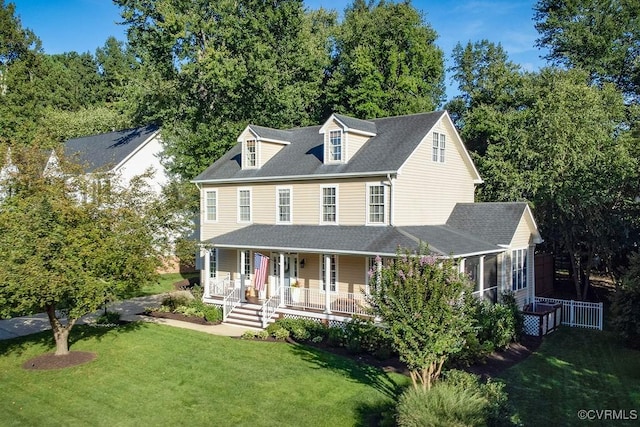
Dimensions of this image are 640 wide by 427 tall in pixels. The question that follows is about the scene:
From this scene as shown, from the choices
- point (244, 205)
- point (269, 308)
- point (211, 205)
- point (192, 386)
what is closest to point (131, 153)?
point (211, 205)

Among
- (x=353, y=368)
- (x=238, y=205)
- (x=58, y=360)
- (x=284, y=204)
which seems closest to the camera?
(x=353, y=368)

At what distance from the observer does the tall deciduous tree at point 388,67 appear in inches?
1486

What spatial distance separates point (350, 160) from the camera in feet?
75.3

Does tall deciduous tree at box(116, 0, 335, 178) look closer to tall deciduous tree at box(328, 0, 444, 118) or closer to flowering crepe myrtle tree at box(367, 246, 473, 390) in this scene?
tall deciduous tree at box(328, 0, 444, 118)

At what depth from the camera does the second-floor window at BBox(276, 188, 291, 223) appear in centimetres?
2442

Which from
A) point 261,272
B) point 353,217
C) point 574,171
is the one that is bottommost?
point 261,272

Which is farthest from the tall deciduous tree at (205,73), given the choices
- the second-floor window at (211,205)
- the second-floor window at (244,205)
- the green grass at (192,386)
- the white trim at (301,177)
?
the green grass at (192,386)

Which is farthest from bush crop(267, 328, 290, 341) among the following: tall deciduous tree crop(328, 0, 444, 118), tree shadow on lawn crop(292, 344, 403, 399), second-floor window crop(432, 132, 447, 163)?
→ tall deciduous tree crop(328, 0, 444, 118)

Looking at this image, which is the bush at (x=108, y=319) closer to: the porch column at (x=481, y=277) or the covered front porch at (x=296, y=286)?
the covered front porch at (x=296, y=286)

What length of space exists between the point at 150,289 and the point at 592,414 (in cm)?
2529

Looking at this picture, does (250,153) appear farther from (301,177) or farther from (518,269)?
(518,269)

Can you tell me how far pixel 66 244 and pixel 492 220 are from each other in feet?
55.5

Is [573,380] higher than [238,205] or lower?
lower

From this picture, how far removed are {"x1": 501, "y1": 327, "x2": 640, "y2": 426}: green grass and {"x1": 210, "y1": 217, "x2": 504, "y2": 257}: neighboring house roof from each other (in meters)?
4.40
